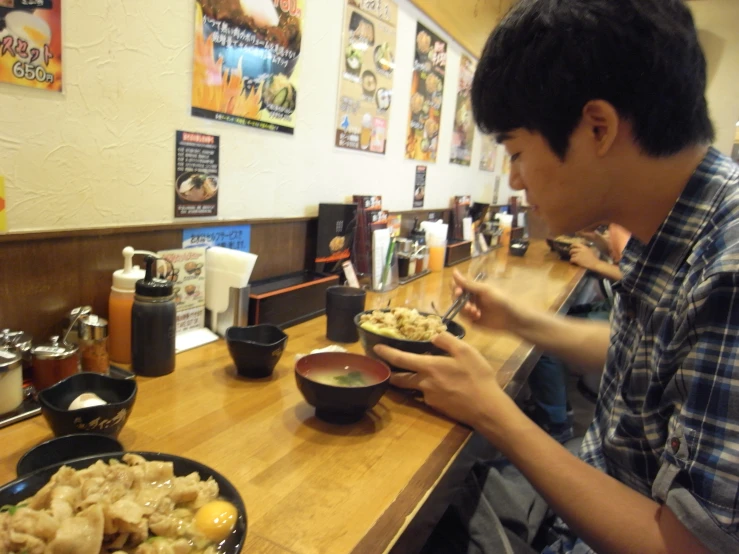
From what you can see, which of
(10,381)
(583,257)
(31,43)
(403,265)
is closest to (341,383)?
(10,381)

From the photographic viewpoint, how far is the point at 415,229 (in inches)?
108

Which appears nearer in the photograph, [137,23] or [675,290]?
[675,290]

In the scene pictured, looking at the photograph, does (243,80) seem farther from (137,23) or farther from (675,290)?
(675,290)

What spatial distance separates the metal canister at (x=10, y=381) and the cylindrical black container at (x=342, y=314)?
0.78 meters

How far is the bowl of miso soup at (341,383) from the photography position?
0.95m

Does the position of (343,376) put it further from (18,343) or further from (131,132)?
(131,132)

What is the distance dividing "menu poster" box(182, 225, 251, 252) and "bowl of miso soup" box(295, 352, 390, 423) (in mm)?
551

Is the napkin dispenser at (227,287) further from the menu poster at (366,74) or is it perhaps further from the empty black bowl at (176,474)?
the menu poster at (366,74)

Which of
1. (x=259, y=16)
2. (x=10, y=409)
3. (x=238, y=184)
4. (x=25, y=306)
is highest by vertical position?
(x=259, y=16)

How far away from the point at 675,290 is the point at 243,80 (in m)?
1.25

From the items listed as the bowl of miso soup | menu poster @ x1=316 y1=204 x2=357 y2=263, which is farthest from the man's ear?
menu poster @ x1=316 y1=204 x2=357 y2=263

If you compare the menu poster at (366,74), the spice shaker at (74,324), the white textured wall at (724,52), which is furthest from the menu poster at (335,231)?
the white textured wall at (724,52)

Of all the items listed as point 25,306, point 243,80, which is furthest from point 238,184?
point 25,306

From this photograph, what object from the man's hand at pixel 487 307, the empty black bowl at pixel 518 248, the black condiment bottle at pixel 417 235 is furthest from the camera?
the empty black bowl at pixel 518 248
